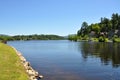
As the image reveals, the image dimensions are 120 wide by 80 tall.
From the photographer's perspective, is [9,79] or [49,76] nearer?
[9,79]

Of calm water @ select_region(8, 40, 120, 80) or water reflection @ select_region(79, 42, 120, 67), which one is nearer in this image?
calm water @ select_region(8, 40, 120, 80)

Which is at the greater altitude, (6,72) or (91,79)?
(6,72)

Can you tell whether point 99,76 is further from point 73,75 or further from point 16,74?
point 16,74

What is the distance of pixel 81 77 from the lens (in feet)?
98.1

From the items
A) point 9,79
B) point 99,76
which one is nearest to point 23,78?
point 9,79

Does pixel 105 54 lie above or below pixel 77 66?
above

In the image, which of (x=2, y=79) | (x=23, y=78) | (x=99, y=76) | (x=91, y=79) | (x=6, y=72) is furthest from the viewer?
(x=99, y=76)

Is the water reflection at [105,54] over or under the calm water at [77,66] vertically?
over

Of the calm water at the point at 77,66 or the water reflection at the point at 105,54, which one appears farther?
the water reflection at the point at 105,54

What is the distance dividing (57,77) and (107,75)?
7274mm

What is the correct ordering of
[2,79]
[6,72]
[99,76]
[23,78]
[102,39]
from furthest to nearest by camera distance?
[102,39], [99,76], [6,72], [23,78], [2,79]

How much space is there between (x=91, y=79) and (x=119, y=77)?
13.4 ft

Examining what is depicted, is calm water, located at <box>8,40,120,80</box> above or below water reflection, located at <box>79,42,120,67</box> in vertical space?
below

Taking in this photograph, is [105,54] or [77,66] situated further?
[105,54]
